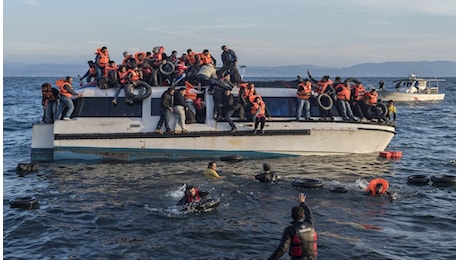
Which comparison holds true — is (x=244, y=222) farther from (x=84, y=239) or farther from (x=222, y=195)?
(x=84, y=239)

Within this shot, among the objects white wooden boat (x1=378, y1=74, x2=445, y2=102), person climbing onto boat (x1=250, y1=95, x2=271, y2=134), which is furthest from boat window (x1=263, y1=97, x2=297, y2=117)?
white wooden boat (x1=378, y1=74, x2=445, y2=102)

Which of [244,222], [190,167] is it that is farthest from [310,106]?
[244,222]

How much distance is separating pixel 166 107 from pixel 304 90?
4.89 m

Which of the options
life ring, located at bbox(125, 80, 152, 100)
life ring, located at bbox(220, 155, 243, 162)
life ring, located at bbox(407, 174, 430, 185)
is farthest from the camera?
life ring, located at bbox(125, 80, 152, 100)

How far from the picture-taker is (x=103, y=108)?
65.9ft

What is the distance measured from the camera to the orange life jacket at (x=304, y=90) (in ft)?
66.9

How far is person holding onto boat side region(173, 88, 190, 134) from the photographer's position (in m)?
19.7

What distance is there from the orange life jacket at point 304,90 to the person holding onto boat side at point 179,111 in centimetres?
407

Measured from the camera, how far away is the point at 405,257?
37.2ft

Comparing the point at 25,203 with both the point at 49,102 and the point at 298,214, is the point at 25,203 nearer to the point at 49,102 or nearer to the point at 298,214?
the point at 49,102

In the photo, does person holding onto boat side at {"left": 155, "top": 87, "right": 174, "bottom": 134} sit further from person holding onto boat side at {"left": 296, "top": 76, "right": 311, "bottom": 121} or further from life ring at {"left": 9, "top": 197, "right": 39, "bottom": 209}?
life ring at {"left": 9, "top": 197, "right": 39, "bottom": 209}

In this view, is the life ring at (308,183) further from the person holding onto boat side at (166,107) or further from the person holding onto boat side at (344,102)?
the person holding onto boat side at (166,107)

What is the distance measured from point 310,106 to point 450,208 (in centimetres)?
718

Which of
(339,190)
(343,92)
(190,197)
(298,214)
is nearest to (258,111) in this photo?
(343,92)
